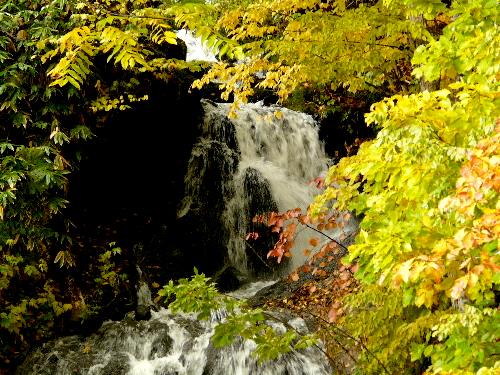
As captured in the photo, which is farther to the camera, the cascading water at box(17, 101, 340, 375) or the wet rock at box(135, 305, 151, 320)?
the wet rock at box(135, 305, 151, 320)

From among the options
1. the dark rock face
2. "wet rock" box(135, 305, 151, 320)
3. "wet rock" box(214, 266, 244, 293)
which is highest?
the dark rock face

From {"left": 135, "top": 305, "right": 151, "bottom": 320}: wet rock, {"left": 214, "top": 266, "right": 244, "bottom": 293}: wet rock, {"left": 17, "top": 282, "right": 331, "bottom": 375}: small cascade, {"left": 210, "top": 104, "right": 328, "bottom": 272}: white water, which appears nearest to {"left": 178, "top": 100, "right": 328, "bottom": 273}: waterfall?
{"left": 210, "top": 104, "right": 328, "bottom": 272}: white water

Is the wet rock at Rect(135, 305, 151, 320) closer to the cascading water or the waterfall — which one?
the cascading water

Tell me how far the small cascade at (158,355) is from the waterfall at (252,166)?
4.53 metres

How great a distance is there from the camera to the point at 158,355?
665 cm

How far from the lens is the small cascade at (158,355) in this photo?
6172mm

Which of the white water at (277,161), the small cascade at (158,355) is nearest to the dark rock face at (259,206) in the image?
the white water at (277,161)

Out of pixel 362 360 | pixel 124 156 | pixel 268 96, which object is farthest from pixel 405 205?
pixel 268 96

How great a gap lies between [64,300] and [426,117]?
713 centimetres

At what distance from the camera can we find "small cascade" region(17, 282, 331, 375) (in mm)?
6172

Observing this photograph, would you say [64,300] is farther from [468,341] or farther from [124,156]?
[468,341]

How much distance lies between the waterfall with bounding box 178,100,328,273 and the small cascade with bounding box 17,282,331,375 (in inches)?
178

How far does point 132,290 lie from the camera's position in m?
8.48

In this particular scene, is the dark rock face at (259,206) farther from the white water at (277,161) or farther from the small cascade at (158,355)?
the small cascade at (158,355)
